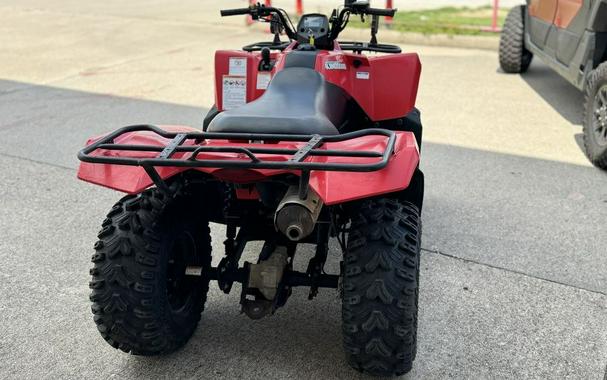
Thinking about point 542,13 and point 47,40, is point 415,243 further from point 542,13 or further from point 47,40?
point 47,40

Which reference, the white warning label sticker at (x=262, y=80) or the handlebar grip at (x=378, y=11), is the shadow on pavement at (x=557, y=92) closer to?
the handlebar grip at (x=378, y=11)

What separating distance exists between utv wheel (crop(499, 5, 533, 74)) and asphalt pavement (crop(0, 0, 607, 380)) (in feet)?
0.60

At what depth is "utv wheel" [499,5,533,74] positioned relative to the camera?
331 inches

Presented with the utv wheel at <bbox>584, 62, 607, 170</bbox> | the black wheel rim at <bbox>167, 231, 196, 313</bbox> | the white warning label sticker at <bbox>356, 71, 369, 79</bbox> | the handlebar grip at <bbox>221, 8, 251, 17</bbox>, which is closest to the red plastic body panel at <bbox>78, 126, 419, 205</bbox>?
the black wheel rim at <bbox>167, 231, 196, 313</bbox>

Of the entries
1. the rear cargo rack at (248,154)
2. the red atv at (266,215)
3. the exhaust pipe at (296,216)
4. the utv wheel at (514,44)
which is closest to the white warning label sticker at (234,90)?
the red atv at (266,215)

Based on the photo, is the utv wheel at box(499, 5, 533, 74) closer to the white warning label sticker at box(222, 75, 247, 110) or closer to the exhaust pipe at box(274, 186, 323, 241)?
the white warning label sticker at box(222, 75, 247, 110)

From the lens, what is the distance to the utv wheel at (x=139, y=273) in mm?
2646

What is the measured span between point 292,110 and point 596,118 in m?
3.73

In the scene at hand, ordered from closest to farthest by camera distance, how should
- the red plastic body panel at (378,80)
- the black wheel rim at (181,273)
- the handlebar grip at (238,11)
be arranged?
the black wheel rim at (181,273) < the red plastic body panel at (378,80) < the handlebar grip at (238,11)

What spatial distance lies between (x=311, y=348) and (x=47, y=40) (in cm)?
991

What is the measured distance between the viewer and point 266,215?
3.03 meters

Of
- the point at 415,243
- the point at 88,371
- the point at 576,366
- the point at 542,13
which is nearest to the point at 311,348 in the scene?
the point at 415,243

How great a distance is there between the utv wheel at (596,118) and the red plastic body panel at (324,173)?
3.32m

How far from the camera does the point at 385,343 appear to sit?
8.27 feet
